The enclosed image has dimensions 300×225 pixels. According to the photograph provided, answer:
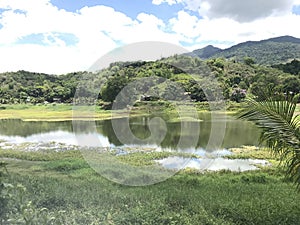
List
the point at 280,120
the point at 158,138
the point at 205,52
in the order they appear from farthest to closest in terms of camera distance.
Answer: the point at 205,52, the point at 158,138, the point at 280,120

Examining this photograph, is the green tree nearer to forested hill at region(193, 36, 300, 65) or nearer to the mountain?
the mountain

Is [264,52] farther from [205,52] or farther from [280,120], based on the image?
[280,120]

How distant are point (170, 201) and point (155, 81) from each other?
18294 mm

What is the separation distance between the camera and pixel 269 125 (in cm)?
444

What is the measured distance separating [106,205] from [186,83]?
1785cm

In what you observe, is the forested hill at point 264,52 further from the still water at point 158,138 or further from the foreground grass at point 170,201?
the foreground grass at point 170,201

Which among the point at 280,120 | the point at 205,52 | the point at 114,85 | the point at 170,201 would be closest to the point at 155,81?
the point at 114,85

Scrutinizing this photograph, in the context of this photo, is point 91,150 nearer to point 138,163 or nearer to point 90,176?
point 138,163

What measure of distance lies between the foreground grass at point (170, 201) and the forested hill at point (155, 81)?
224 cm

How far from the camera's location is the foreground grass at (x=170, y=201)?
199 inches

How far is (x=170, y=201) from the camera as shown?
20.2ft

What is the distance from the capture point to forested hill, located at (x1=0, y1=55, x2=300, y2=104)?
1732 centimetres

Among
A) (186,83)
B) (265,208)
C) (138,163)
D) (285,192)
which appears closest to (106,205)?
(265,208)

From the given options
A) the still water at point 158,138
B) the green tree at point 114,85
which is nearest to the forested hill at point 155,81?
the green tree at point 114,85
